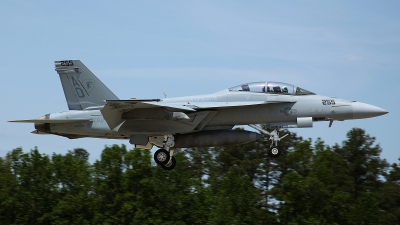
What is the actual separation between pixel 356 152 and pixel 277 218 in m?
14.7

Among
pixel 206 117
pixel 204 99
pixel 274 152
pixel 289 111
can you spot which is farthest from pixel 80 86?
pixel 289 111

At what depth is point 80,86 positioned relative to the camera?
23641mm

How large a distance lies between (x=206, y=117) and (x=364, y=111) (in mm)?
5382

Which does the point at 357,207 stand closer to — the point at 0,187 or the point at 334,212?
the point at 334,212

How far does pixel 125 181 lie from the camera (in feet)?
142

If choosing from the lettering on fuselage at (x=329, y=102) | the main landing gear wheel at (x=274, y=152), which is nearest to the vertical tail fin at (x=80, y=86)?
the main landing gear wheel at (x=274, y=152)

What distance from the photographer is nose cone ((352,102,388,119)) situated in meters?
21.6

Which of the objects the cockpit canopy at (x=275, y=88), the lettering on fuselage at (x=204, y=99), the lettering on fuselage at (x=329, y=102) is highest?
the cockpit canopy at (x=275, y=88)

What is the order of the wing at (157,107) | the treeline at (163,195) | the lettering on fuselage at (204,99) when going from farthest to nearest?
the treeline at (163,195) < the lettering on fuselage at (204,99) < the wing at (157,107)

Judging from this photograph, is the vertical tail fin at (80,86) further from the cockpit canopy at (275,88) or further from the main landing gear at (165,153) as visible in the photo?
the cockpit canopy at (275,88)

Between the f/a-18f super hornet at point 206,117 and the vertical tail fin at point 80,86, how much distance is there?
0.33 m

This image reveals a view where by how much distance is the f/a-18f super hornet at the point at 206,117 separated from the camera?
2170 centimetres

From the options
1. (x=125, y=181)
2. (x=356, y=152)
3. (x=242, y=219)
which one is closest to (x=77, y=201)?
(x=125, y=181)

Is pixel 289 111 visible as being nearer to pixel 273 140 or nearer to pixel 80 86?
pixel 273 140
